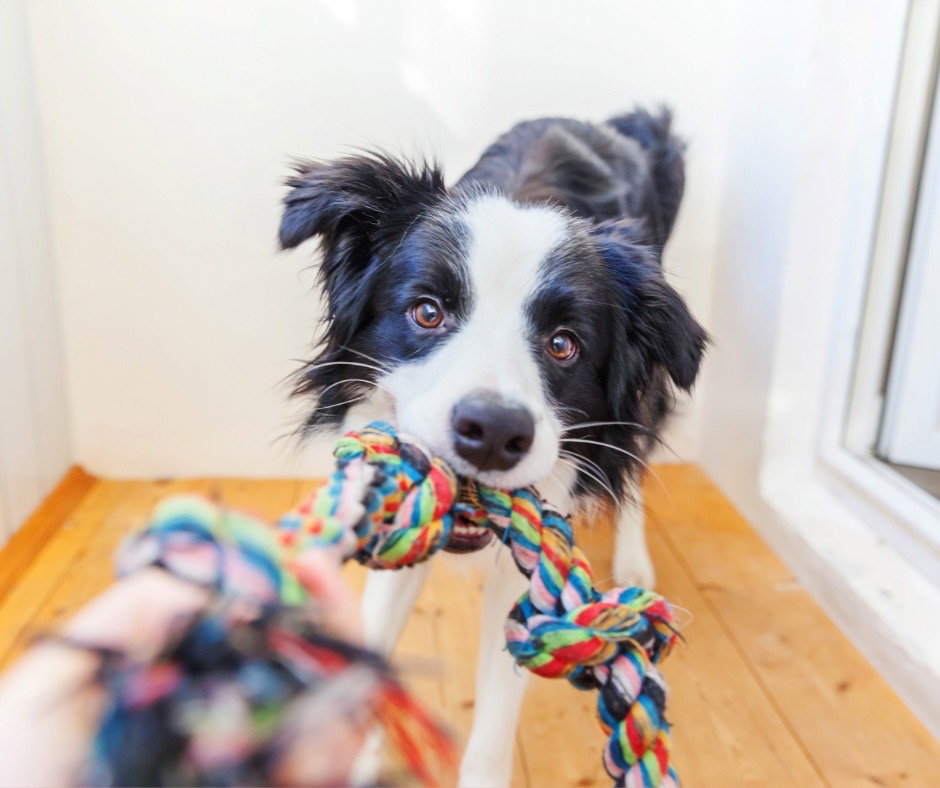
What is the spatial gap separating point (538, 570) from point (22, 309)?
5.21ft

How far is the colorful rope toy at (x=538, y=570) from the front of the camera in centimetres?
65

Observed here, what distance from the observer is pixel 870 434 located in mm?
1800

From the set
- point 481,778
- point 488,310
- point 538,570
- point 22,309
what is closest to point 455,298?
point 488,310

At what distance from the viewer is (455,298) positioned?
1098mm

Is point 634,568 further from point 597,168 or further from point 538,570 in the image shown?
point 538,570

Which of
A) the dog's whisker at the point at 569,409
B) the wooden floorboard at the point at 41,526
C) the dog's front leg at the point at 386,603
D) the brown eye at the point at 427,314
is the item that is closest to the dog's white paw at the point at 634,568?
the dog's front leg at the point at 386,603

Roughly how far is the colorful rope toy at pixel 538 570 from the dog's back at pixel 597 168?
67cm

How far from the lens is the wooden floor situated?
1260mm

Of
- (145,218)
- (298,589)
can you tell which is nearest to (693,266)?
(145,218)

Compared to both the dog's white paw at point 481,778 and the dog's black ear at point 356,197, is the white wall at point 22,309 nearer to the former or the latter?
the dog's black ear at point 356,197

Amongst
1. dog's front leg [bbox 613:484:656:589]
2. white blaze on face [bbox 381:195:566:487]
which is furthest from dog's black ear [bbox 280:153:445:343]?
dog's front leg [bbox 613:484:656:589]

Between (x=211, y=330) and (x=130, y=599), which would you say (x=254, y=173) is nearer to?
(x=211, y=330)

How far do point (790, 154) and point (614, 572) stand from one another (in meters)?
1.02

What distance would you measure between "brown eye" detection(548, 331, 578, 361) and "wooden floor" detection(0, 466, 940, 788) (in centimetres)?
47
